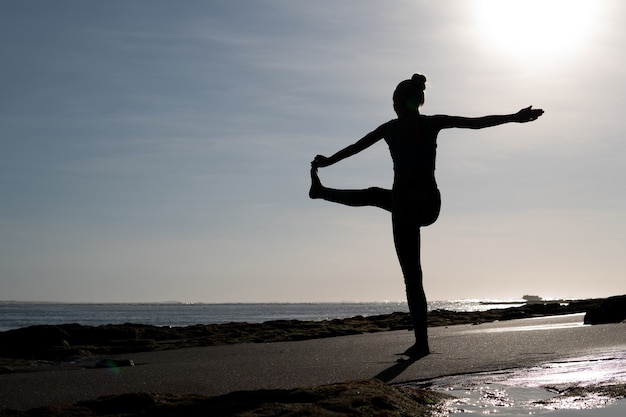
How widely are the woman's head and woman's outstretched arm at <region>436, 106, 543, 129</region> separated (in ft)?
0.79

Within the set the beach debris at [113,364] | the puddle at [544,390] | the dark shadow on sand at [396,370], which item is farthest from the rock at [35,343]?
the puddle at [544,390]

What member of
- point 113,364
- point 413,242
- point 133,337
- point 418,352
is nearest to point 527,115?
point 413,242

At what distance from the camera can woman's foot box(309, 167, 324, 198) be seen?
21.7 feet

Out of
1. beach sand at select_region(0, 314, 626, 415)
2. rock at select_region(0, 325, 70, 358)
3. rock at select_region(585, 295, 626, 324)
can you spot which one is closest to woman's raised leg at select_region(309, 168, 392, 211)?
beach sand at select_region(0, 314, 626, 415)

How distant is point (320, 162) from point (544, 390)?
10.2 ft

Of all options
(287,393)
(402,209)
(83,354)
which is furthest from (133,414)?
(83,354)

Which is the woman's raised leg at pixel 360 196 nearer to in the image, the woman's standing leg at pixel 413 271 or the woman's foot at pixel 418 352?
the woman's standing leg at pixel 413 271

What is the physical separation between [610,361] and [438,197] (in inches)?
70.4

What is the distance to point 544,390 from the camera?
13.6 ft

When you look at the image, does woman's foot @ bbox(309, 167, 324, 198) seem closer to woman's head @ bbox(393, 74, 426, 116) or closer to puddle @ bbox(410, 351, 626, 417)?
woman's head @ bbox(393, 74, 426, 116)

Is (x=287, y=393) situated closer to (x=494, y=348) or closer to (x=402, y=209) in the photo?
(x=402, y=209)

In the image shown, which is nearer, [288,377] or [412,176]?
[288,377]

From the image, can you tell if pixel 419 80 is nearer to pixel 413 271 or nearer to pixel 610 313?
pixel 413 271

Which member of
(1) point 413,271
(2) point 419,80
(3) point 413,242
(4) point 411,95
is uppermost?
(2) point 419,80
